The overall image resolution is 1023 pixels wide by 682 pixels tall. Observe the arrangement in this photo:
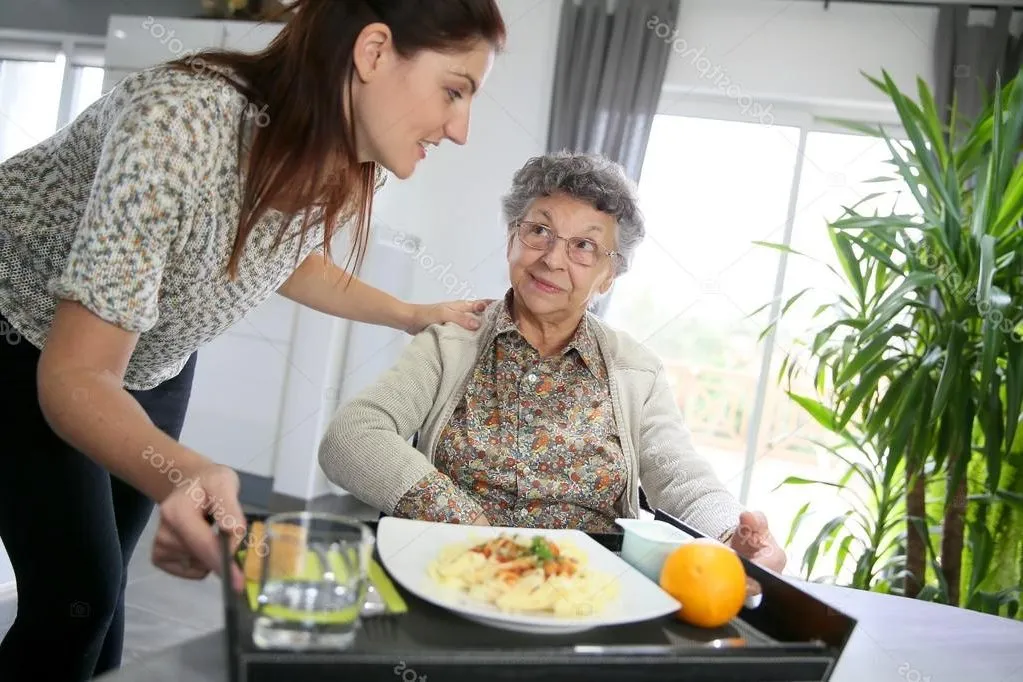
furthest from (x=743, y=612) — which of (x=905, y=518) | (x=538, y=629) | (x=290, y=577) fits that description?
(x=905, y=518)

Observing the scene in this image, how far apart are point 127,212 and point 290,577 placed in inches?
15.6

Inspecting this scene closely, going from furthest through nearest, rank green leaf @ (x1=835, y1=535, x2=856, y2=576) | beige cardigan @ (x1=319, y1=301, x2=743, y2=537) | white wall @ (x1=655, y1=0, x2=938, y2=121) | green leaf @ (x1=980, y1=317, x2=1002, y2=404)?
white wall @ (x1=655, y1=0, x2=938, y2=121), green leaf @ (x1=835, y1=535, x2=856, y2=576), green leaf @ (x1=980, y1=317, x2=1002, y2=404), beige cardigan @ (x1=319, y1=301, x2=743, y2=537)

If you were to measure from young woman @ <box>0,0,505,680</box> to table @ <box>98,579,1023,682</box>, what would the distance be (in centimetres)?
8

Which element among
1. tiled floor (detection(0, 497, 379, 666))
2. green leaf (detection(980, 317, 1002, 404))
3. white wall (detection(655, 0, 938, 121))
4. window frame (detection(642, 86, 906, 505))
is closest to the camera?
green leaf (detection(980, 317, 1002, 404))

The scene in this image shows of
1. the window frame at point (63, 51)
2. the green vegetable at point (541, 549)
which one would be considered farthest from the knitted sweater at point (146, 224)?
the window frame at point (63, 51)

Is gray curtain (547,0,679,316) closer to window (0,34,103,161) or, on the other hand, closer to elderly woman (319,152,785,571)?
elderly woman (319,152,785,571)

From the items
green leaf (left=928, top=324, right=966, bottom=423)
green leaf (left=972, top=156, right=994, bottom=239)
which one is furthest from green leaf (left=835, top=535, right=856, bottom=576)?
green leaf (left=972, top=156, right=994, bottom=239)

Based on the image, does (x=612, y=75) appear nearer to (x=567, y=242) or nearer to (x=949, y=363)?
(x=949, y=363)

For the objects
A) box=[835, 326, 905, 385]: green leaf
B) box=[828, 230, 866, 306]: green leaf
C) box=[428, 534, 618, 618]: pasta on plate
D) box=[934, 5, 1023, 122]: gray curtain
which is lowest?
box=[428, 534, 618, 618]: pasta on plate

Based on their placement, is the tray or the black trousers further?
the black trousers

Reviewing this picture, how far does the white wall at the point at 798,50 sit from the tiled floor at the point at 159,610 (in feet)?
8.59

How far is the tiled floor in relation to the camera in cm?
Result: 251

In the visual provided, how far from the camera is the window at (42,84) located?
5.11m

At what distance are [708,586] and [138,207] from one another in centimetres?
63
